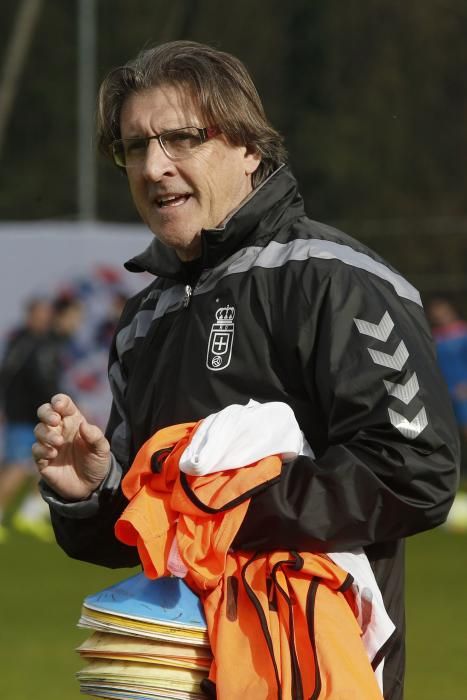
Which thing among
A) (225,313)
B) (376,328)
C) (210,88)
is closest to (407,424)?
(376,328)

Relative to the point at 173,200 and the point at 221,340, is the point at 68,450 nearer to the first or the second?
A: the point at 221,340

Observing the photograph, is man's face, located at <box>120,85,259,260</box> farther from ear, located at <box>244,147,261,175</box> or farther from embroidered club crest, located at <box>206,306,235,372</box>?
embroidered club crest, located at <box>206,306,235,372</box>

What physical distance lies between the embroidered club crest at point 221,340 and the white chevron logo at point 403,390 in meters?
0.36

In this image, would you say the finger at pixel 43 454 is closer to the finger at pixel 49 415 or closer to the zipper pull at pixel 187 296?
the finger at pixel 49 415

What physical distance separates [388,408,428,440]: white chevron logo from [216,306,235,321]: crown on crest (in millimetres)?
418

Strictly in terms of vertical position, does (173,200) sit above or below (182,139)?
below

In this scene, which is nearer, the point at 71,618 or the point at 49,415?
the point at 49,415

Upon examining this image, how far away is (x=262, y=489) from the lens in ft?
9.43

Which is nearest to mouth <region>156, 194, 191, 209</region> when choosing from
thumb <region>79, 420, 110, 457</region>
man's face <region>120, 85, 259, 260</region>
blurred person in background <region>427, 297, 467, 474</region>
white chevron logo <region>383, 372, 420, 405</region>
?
man's face <region>120, 85, 259, 260</region>

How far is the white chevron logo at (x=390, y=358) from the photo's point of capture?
2920 mm

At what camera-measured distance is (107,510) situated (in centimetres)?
336

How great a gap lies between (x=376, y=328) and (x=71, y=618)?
6557 mm

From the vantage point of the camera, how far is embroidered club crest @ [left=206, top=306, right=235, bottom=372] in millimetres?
3068

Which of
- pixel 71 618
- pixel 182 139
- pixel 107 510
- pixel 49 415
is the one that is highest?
pixel 182 139
